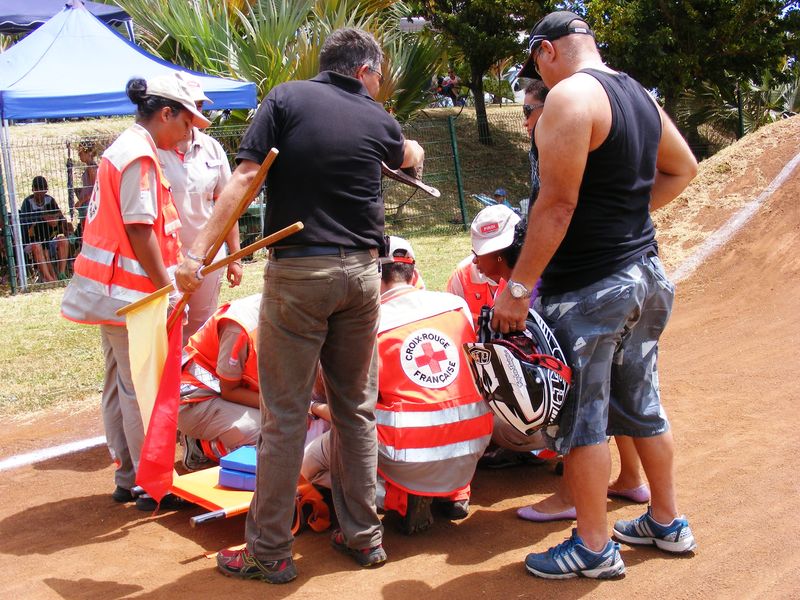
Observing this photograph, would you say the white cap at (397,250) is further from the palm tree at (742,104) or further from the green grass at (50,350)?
the palm tree at (742,104)

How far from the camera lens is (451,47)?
59.2ft

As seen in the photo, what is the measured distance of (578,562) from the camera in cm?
338

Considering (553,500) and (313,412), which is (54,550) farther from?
(553,500)

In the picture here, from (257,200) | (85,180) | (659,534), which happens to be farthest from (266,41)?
(659,534)

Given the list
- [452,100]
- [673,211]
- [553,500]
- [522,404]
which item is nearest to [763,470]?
[553,500]

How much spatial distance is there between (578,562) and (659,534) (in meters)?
0.43

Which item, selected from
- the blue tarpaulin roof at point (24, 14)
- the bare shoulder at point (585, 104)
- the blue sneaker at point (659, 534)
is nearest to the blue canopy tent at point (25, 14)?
the blue tarpaulin roof at point (24, 14)

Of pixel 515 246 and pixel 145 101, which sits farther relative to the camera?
pixel 145 101

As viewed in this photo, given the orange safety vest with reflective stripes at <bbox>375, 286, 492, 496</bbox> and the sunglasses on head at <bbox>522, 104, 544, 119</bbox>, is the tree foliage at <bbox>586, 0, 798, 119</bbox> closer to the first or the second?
the sunglasses on head at <bbox>522, 104, 544, 119</bbox>

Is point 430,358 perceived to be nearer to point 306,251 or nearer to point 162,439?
point 306,251

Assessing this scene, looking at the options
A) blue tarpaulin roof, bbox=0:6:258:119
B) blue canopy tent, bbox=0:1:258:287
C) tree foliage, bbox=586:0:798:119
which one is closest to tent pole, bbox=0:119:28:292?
blue canopy tent, bbox=0:1:258:287

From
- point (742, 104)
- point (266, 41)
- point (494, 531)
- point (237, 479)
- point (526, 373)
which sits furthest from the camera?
point (742, 104)

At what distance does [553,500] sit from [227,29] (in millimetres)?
11327

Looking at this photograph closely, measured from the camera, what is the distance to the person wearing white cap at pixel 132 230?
4.15 metres
